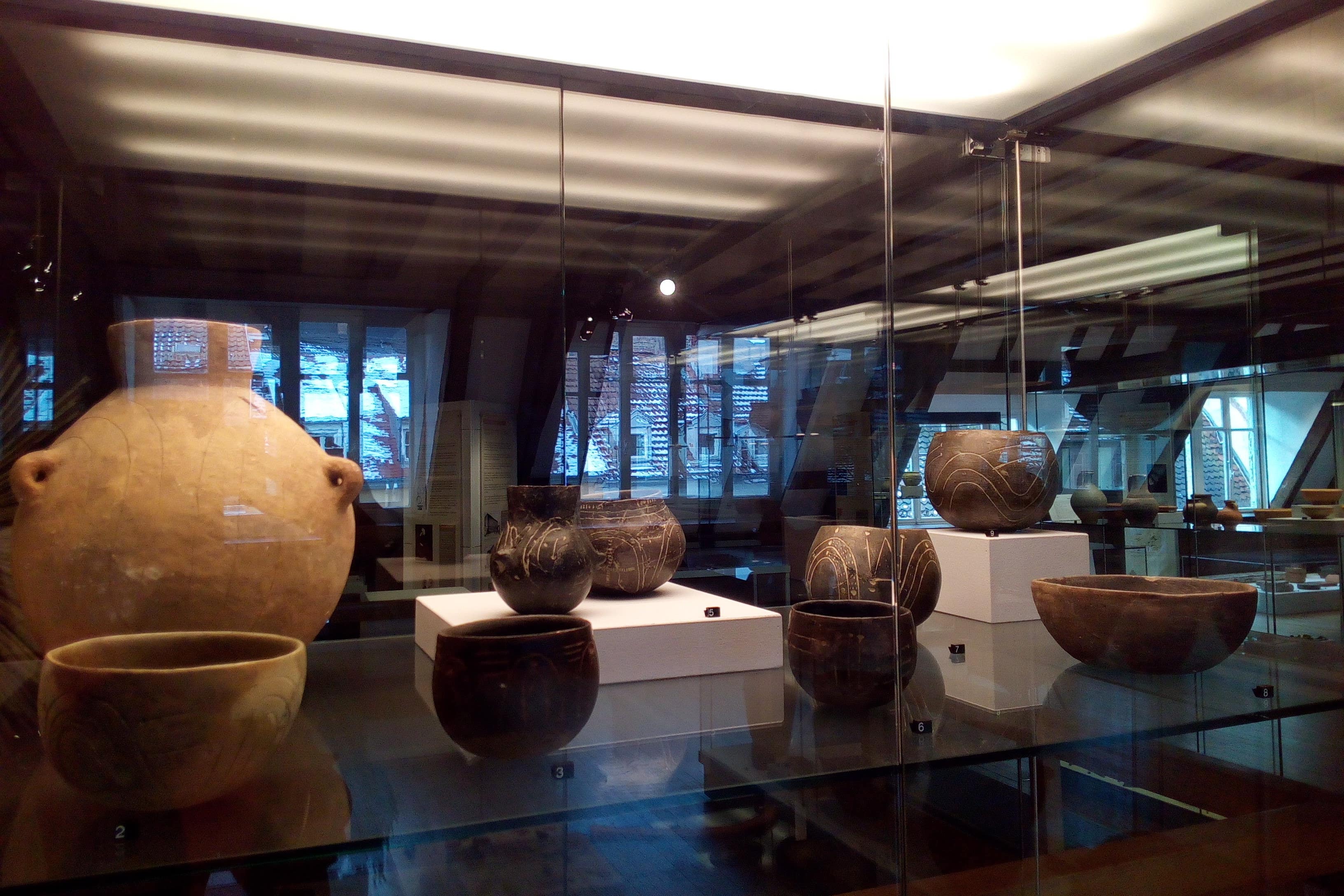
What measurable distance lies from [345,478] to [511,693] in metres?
0.22

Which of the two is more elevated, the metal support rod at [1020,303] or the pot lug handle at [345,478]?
the metal support rod at [1020,303]

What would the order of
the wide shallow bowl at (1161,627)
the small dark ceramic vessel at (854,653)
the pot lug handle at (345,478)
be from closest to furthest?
1. the pot lug handle at (345,478)
2. the small dark ceramic vessel at (854,653)
3. the wide shallow bowl at (1161,627)

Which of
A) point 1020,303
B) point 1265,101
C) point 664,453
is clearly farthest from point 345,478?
point 1265,101

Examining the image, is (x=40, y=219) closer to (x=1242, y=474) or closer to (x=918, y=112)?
(x=918, y=112)

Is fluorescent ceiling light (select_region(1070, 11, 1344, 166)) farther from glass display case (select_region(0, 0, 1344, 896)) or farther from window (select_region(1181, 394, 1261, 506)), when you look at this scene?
window (select_region(1181, 394, 1261, 506))

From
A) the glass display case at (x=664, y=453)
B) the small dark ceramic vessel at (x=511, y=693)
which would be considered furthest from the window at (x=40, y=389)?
the small dark ceramic vessel at (x=511, y=693)

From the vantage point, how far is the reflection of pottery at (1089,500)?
38.4 inches

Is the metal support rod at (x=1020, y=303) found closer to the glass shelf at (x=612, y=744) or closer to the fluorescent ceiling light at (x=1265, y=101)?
the fluorescent ceiling light at (x=1265, y=101)

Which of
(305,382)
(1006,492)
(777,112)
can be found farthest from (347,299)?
(1006,492)

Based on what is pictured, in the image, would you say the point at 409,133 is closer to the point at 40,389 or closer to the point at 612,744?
the point at 40,389

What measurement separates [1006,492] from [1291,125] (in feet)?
1.62

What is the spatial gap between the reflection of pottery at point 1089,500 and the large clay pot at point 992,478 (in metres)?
0.03

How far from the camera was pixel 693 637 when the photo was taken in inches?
39.4

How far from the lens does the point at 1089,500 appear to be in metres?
0.98
